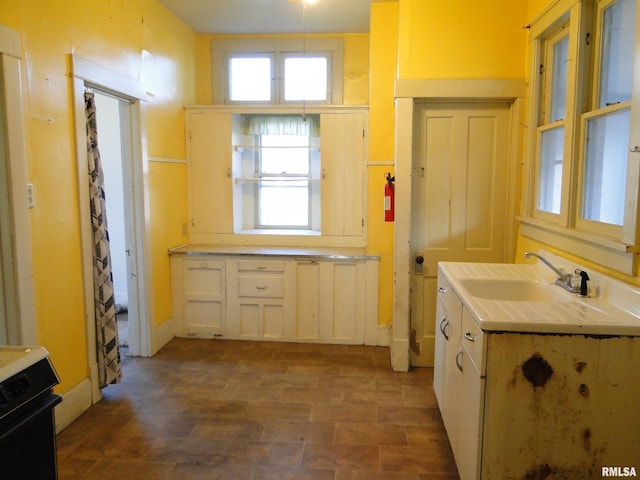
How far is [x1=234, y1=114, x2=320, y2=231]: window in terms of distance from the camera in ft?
14.9

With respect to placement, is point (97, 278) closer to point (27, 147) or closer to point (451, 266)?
point (27, 147)

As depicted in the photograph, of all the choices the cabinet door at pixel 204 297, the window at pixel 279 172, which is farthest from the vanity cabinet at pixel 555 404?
the window at pixel 279 172

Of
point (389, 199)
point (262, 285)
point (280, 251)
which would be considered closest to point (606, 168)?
point (389, 199)

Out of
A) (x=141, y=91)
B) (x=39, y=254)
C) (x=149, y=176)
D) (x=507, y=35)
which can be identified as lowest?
(x=39, y=254)

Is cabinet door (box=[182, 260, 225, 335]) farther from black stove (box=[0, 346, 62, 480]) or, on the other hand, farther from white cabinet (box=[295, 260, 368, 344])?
black stove (box=[0, 346, 62, 480])

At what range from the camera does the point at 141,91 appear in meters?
3.55

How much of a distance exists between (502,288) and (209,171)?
9.59ft

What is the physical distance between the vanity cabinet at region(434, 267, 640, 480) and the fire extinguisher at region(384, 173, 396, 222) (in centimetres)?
198

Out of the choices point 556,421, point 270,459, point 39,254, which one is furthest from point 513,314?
point 39,254

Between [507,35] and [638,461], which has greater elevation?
[507,35]

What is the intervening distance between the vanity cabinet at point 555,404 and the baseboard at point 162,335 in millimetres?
2860

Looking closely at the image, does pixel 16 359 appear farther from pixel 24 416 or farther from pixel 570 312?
pixel 570 312

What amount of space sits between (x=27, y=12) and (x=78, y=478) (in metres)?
2.35

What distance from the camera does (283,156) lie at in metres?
4.73
